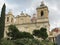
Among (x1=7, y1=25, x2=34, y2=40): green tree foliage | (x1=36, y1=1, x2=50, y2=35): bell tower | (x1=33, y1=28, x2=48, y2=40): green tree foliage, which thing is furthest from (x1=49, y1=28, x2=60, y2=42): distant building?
(x1=7, y1=25, x2=34, y2=40): green tree foliage

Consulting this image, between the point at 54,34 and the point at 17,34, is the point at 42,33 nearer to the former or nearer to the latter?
the point at 17,34

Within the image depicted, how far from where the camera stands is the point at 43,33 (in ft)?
146

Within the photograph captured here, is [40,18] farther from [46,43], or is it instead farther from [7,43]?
[7,43]

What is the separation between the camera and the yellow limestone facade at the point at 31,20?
164 ft

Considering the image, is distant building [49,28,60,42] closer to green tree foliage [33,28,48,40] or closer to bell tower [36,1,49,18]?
bell tower [36,1,49,18]

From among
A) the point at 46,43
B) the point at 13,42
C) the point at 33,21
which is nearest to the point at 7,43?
the point at 13,42

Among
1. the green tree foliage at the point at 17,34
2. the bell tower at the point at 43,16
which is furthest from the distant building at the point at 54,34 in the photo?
the green tree foliage at the point at 17,34

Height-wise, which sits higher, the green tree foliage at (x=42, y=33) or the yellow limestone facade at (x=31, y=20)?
the yellow limestone facade at (x=31, y=20)

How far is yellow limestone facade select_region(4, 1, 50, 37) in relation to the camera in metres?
49.9

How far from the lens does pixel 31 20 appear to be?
52469mm

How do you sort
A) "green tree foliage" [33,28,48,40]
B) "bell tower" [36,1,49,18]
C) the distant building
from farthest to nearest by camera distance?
"bell tower" [36,1,49,18]
the distant building
"green tree foliage" [33,28,48,40]

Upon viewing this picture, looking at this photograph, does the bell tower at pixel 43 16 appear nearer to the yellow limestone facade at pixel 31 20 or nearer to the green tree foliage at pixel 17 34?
the yellow limestone facade at pixel 31 20

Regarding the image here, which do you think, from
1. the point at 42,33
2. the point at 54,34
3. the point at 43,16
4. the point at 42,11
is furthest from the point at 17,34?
the point at 54,34

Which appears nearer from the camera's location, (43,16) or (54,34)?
(43,16)
